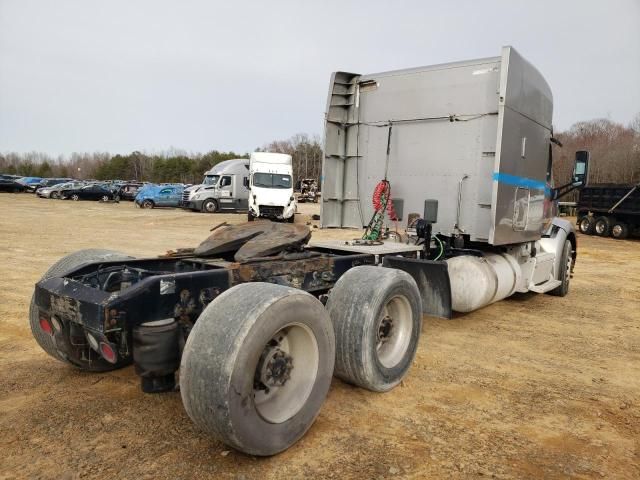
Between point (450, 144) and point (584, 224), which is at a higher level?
point (450, 144)

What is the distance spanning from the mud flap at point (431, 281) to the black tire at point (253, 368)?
7.01ft

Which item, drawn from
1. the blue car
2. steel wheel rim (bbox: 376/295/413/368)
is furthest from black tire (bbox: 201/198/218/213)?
steel wheel rim (bbox: 376/295/413/368)

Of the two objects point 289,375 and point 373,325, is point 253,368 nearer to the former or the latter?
point 289,375

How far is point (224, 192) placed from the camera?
96.8ft

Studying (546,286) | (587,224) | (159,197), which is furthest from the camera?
(159,197)

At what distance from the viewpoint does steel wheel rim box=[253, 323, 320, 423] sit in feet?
9.77

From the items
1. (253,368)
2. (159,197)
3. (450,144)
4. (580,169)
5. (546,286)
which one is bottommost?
(546,286)

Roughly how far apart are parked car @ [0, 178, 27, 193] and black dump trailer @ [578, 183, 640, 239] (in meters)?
48.1

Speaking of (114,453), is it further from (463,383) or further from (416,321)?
(463,383)

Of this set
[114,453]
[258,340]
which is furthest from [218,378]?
[114,453]

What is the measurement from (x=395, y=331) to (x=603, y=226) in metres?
21.5

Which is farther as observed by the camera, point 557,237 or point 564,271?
point 564,271

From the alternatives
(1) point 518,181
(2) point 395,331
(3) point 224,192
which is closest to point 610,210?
(1) point 518,181

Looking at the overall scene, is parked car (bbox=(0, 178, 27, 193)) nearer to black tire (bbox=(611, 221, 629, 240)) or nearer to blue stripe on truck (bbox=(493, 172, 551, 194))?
black tire (bbox=(611, 221, 629, 240))
